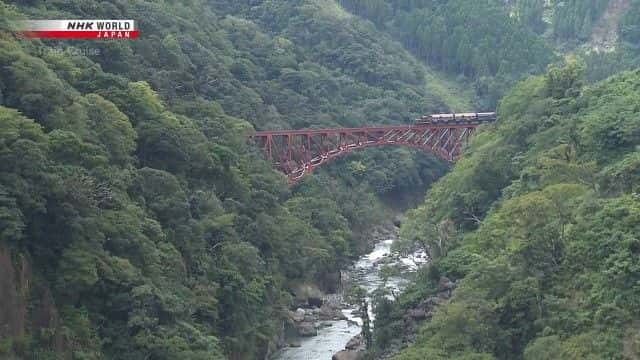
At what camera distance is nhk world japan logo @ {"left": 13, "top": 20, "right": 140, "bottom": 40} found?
42906 mm

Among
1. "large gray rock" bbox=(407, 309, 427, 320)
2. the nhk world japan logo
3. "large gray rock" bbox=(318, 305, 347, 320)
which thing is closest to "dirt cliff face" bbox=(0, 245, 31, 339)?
the nhk world japan logo

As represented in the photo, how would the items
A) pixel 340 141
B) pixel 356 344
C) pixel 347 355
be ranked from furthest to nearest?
pixel 340 141 < pixel 356 344 < pixel 347 355

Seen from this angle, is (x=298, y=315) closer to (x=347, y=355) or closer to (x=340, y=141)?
(x=347, y=355)

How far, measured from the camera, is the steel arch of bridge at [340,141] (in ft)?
193

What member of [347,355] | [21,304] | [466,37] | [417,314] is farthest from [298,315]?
[466,37]

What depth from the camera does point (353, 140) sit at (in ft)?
213

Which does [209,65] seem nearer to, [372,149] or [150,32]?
[150,32]

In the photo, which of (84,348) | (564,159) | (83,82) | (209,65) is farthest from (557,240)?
(209,65)

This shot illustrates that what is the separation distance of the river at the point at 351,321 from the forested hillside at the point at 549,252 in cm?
421

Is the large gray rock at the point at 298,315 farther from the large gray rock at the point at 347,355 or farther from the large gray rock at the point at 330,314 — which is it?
the large gray rock at the point at 347,355

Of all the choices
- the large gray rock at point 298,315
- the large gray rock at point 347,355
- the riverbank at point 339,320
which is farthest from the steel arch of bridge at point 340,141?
the large gray rock at point 347,355

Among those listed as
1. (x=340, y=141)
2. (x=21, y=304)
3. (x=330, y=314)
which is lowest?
(x=330, y=314)

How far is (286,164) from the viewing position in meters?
58.5

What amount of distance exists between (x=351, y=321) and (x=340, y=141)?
17.2m
